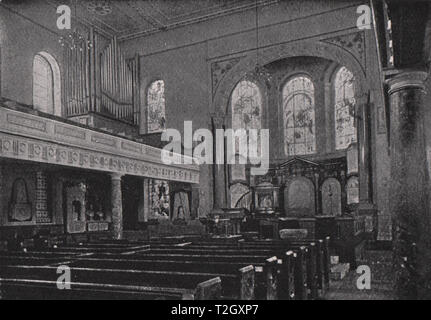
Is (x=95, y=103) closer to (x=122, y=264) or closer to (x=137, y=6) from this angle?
(x=137, y=6)

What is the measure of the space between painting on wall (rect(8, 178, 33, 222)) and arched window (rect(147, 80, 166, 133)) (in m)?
6.84

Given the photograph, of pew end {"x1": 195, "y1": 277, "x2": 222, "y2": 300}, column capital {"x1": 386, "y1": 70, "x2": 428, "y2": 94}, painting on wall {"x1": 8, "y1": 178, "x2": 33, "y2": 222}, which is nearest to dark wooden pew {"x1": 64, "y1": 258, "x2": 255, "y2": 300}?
pew end {"x1": 195, "y1": 277, "x2": 222, "y2": 300}

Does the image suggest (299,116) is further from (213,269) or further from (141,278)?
(141,278)

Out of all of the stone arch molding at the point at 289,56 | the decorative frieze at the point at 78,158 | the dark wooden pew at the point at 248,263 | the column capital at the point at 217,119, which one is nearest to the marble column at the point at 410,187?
the dark wooden pew at the point at 248,263

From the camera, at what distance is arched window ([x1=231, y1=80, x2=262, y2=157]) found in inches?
774

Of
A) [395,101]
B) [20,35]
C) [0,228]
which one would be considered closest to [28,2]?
[20,35]

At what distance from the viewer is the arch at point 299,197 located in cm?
1780

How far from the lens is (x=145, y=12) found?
17453mm

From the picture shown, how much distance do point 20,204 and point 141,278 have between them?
10872mm

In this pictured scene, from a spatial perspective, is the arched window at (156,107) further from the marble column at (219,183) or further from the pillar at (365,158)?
the pillar at (365,158)

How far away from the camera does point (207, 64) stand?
58.4ft

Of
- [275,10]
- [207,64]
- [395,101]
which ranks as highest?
[275,10]

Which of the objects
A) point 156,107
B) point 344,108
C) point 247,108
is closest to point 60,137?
point 156,107

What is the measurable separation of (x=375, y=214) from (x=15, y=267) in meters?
11.7
